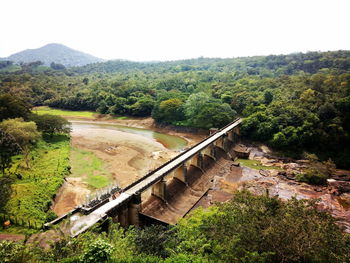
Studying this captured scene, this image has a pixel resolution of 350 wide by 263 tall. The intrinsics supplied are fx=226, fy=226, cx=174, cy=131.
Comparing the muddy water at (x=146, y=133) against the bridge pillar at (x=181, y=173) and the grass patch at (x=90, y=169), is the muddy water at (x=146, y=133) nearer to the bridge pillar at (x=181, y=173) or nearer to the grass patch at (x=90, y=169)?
the grass patch at (x=90, y=169)

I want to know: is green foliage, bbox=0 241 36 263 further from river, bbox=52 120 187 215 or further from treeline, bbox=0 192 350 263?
river, bbox=52 120 187 215

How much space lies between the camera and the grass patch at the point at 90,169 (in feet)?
114

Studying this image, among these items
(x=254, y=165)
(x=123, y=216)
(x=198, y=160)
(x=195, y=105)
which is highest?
(x=195, y=105)

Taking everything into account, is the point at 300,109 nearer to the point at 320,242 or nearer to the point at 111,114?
the point at 320,242

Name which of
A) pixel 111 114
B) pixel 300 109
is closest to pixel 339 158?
pixel 300 109

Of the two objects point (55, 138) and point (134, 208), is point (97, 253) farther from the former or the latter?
point (55, 138)

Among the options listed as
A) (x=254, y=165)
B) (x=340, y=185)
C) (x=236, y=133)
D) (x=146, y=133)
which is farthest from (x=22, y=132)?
(x=340, y=185)

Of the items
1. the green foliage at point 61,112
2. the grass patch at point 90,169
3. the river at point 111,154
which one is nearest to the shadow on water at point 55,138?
the river at point 111,154

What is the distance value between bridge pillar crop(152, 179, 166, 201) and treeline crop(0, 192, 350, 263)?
39.8 feet

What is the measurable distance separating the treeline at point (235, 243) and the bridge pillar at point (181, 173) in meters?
17.1

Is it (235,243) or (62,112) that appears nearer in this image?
(235,243)

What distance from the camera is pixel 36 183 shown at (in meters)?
30.1

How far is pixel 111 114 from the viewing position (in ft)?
267

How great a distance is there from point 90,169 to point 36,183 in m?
9.88
